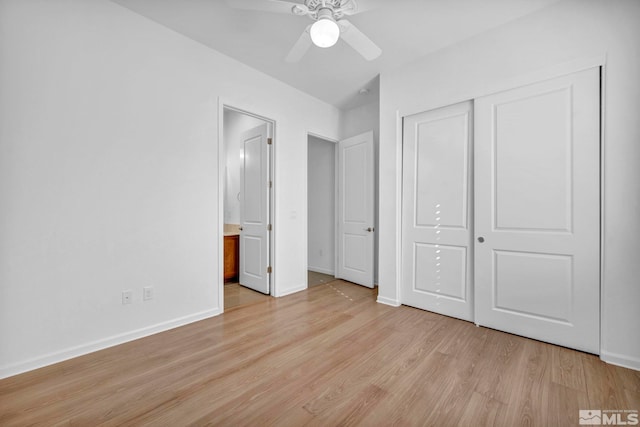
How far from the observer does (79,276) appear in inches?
83.9

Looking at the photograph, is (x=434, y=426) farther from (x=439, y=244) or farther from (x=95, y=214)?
(x=95, y=214)

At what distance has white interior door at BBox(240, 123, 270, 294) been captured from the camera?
368 cm

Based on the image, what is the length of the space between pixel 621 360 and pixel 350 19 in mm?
3360

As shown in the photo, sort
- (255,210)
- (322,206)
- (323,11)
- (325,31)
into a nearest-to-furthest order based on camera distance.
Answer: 1. (325,31)
2. (323,11)
3. (255,210)
4. (322,206)

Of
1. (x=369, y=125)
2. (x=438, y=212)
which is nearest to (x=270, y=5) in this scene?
(x=438, y=212)

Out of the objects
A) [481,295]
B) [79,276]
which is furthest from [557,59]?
[79,276]

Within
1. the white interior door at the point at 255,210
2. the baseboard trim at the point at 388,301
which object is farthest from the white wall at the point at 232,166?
the baseboard trim at the point at 388,301

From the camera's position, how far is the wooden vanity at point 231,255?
4.26 meters

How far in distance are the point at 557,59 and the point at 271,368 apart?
3260 mm

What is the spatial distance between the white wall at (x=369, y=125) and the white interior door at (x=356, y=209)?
5.5 inches

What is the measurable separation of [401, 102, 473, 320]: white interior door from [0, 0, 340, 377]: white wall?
210 centimetres

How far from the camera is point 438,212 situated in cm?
299

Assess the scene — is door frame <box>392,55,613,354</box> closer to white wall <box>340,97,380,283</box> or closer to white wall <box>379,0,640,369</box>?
white wall <box>379,0,640,369</box>

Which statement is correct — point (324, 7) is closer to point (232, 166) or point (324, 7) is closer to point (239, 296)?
point (239, 296)
